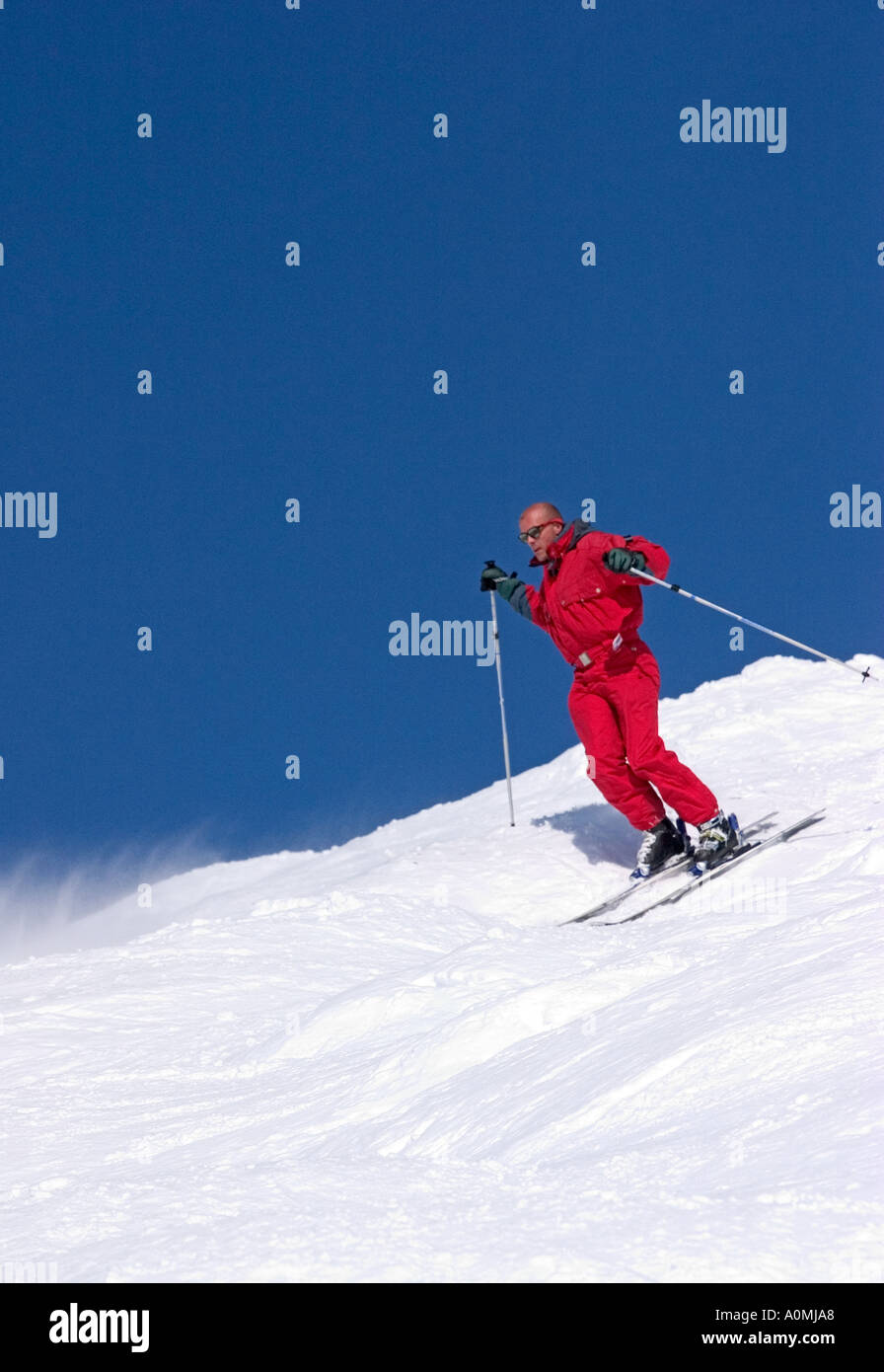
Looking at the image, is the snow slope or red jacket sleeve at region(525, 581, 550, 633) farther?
red jacket sleeve at region(525, 581, 550, 633)

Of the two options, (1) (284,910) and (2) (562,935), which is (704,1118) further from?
(1) (284,910)

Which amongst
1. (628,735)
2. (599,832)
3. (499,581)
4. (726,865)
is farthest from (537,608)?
(726,865)

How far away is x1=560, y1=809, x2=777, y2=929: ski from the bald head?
2318 mm

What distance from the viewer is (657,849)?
350 inches

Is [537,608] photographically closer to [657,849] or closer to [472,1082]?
[657,849]

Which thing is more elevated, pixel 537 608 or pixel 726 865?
pixel 537 608

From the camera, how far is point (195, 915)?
32.9 ft

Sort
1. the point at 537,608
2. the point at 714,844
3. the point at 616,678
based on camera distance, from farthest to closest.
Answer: the point at 537,608 → the point at 616,678 → the point at 714,844

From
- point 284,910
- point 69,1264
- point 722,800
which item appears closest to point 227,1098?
point 69,1264

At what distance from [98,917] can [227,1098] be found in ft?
25.6

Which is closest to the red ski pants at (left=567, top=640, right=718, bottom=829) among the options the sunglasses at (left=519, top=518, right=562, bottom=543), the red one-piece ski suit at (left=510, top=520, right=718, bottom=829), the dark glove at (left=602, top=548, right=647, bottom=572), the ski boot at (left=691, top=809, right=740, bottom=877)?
the red one-piece ski suit at (left=510, top=520, right=718, bottom=829)

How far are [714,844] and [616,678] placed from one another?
1.35 m

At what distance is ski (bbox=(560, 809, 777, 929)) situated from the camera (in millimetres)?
8109

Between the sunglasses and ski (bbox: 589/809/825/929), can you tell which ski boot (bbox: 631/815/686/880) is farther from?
the sunglasses
